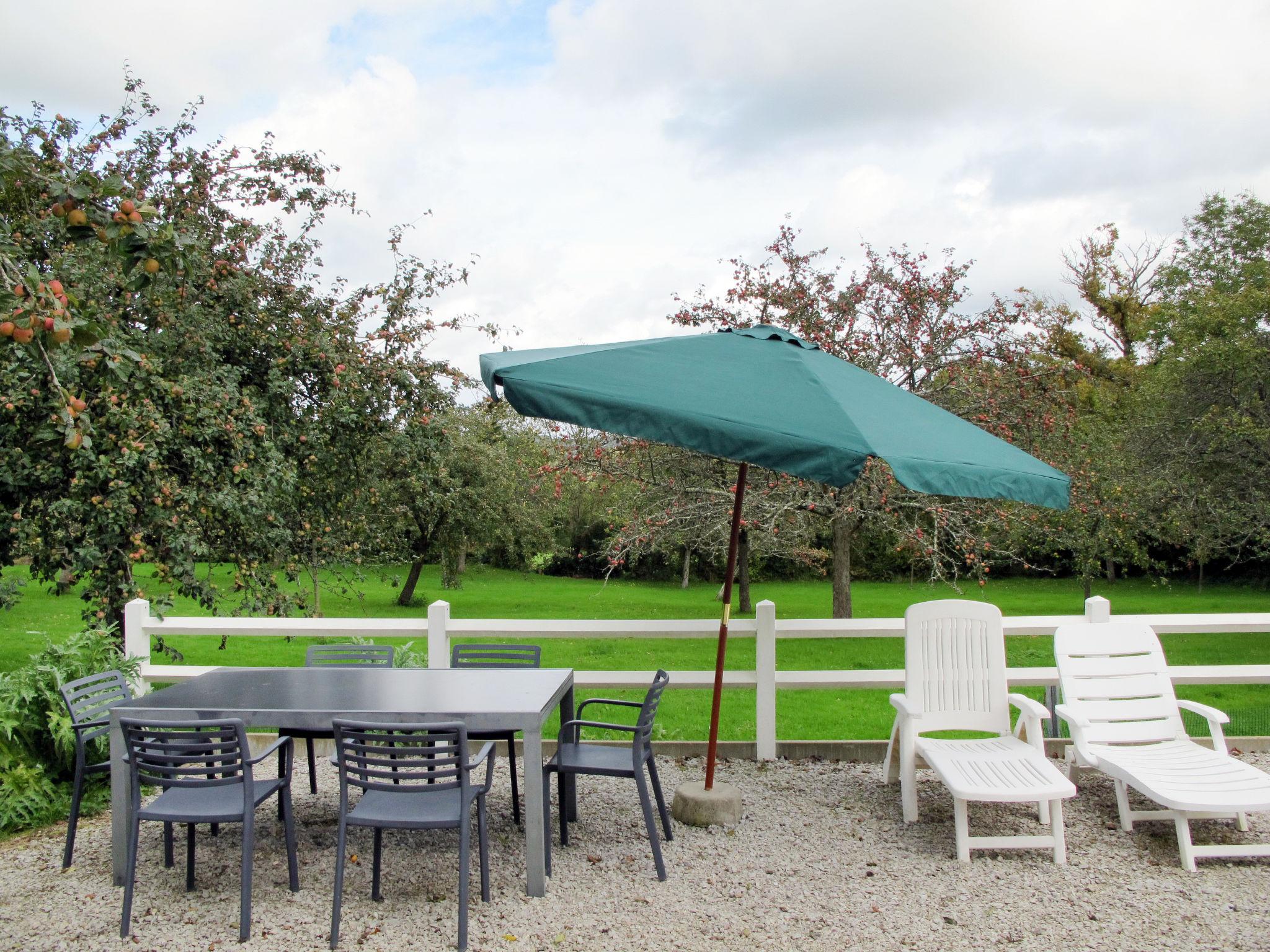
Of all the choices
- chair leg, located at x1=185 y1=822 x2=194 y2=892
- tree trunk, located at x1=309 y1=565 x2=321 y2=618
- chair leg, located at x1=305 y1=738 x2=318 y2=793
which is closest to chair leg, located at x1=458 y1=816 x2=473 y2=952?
chair leg, located at x1=185 y1=822 x2=194 y2=892

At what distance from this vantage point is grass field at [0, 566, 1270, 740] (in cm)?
886

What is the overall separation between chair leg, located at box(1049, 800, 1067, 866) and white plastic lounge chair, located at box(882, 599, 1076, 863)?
0.15 meters

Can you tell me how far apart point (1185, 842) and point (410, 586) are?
16.6 meters

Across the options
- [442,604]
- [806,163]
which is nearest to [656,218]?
[806,163]

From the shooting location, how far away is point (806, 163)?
9609 mm

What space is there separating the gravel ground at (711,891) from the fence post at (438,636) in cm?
110

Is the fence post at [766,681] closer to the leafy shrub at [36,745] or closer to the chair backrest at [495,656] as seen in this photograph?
the chair backrest at [495,656]

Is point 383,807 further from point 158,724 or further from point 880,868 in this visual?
point 880,868

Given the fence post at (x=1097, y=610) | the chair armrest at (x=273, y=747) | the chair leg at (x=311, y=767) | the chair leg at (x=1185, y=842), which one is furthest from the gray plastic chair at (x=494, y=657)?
the fence post at (x=1097, y=610)

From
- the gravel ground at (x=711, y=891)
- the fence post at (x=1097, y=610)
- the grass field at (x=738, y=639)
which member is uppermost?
the fence post at (x=1097, y=610)

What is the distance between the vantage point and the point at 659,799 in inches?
165

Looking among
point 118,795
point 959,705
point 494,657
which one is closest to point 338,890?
point 118,795

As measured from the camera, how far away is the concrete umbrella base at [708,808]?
4426mm

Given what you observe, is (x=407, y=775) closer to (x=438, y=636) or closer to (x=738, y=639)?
(x=438, y=636)
